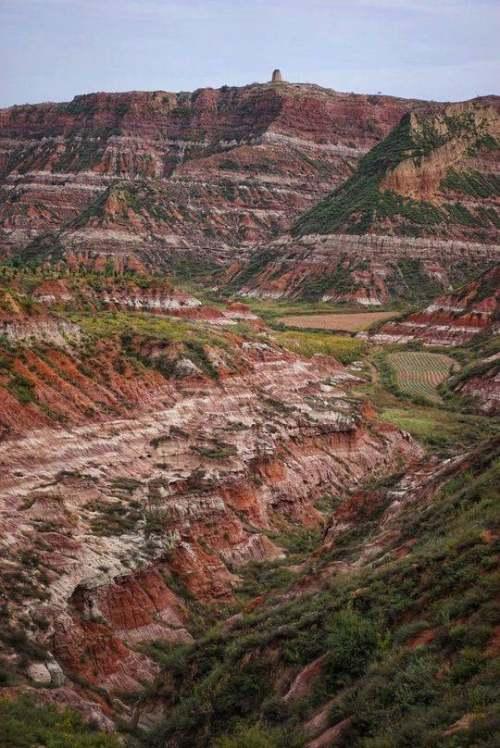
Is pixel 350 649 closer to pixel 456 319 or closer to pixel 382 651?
pixel 382 651

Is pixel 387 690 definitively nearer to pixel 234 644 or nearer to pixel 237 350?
pixel 234 644

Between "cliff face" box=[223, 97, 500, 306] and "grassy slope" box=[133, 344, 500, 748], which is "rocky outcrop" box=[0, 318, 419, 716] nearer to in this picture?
"grassy slope" box=[133, 344, 500, 748]

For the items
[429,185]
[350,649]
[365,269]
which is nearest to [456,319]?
[365,269]

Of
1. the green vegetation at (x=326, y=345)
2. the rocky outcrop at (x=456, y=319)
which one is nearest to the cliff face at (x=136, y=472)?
the green vegetation at (x=326, y=345)

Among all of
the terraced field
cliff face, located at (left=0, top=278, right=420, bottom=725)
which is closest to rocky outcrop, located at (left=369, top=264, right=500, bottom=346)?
the terraced field

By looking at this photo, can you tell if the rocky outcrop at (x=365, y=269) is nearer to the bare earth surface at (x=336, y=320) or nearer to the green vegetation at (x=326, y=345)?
the bare earth surface at (x=336, y=320)

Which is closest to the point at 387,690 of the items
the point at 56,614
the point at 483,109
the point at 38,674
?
the point at 38,674
